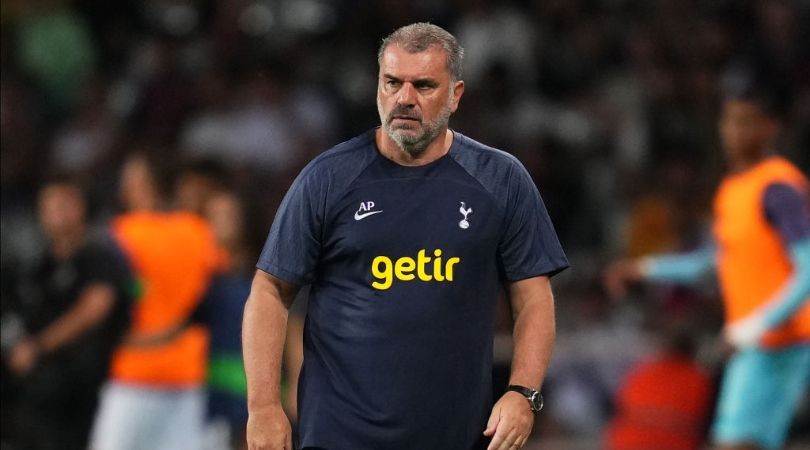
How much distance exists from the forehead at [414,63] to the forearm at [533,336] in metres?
0.78

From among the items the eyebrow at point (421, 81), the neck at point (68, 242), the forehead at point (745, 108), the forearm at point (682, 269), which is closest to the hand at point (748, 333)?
the forearm at point (682, 269)

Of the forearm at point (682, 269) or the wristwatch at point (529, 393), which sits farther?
the forearm at point (682, 269)

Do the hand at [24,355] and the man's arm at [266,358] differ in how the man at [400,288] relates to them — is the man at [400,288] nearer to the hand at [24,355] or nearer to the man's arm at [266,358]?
the man's arm at [266,358]

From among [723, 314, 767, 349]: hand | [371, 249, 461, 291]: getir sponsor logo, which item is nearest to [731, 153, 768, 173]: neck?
[723, 314, 767, 349]: hand

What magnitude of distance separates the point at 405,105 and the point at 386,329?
0.71 m

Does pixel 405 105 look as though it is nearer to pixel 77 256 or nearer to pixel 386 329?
pixel 386 329

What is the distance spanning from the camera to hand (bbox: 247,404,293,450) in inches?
193

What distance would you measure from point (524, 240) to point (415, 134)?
0.51 metres

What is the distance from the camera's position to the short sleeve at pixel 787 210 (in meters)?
7.61

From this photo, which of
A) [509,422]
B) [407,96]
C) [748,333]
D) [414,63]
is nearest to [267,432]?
[509,422]

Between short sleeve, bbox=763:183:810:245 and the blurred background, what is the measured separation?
409 centimetres

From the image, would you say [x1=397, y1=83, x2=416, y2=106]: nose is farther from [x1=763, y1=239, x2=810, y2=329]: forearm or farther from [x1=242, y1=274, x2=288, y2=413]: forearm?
[x1=763, y1=239, x2=810, y2=329]: forearm

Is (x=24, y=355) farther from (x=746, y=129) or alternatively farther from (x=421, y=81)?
(x=421, y=81)

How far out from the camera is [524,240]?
17.1 ft
